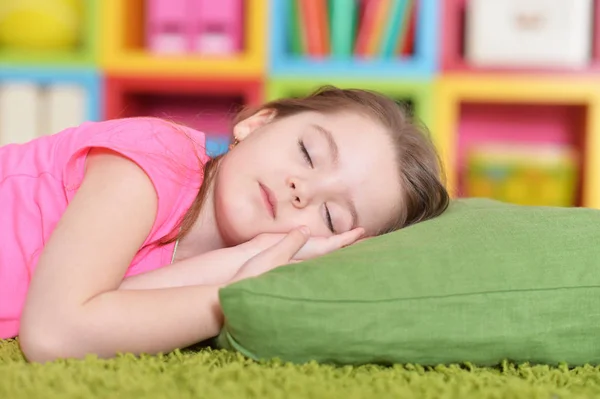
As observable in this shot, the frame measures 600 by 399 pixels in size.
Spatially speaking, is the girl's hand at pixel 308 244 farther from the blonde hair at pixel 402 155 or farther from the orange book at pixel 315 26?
the orange book at pixel 315 26

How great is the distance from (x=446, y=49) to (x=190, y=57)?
33.1 inches

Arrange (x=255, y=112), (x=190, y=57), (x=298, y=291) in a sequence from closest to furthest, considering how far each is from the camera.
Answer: (x=298, y=291), (x=255, y=112), (x=190, y=57)

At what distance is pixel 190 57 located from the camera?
2617 mm

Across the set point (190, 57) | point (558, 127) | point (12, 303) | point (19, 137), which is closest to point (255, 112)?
point (12, 303)

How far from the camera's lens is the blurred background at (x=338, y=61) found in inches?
101

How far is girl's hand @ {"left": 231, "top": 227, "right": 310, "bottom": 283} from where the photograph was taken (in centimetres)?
95

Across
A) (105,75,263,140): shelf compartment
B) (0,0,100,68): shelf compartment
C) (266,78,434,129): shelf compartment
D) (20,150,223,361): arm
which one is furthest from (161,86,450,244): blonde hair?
(0,0,100,68): shelf compartment

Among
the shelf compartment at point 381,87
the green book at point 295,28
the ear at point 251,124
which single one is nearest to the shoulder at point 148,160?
the ear at point 251,124

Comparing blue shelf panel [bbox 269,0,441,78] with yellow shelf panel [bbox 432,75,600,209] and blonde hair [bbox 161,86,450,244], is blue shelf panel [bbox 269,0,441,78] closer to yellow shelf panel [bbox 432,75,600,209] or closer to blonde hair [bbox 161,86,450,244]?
yellow shelf panel [bbox 432,75,600,209]

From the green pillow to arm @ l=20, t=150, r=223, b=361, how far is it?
5cm

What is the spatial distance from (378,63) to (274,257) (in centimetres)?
170

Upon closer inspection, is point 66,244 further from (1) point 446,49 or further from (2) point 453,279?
(1) point 446,49

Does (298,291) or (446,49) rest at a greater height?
(446,49)

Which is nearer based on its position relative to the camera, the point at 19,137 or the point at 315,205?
the point at 315,205
